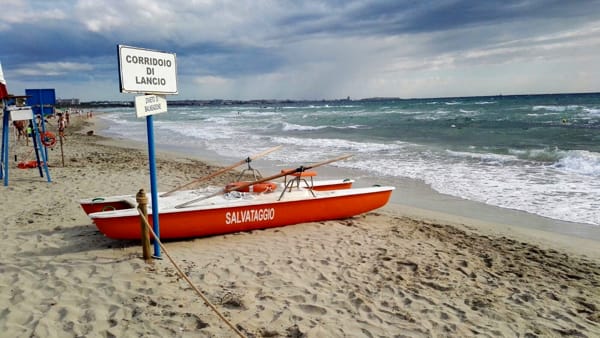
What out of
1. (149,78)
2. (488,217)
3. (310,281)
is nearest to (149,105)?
(149,78)

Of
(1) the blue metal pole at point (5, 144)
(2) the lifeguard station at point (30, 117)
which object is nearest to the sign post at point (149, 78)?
(2) the lifeguard station at point (30, 117)

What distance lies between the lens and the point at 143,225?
465 centimetres

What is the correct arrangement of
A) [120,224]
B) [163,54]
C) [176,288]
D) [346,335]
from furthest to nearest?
[120,224] → [163,54] → [176,288] → [346,335]

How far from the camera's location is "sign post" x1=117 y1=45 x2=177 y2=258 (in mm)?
4091

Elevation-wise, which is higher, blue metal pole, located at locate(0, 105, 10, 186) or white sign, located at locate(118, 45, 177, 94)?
white sign, located at locate(118, 45, 177, 94)

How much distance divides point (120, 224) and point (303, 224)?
2794 millimetres

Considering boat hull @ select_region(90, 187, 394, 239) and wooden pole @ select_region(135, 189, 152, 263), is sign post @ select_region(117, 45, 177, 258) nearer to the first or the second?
wooden pole @ select_region(135, 189, 152, 263)

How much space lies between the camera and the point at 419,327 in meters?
3.66

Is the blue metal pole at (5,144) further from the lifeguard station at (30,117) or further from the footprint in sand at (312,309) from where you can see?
the footprint in sand at (312,309)

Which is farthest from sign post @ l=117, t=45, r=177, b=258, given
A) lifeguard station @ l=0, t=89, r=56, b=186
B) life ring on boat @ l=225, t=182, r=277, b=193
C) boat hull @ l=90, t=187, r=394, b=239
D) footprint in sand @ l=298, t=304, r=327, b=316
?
lifeguard station @ l=0, t=89, r=56, b=186

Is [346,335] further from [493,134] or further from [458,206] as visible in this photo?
[493,134]

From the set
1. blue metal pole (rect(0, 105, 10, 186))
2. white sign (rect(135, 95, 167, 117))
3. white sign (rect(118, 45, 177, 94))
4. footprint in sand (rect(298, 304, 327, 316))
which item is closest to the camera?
footprint in sand (rect(298, 304, 327, 316))

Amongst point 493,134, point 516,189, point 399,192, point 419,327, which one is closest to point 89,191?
point 399,192

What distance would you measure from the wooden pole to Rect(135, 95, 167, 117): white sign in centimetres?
90
